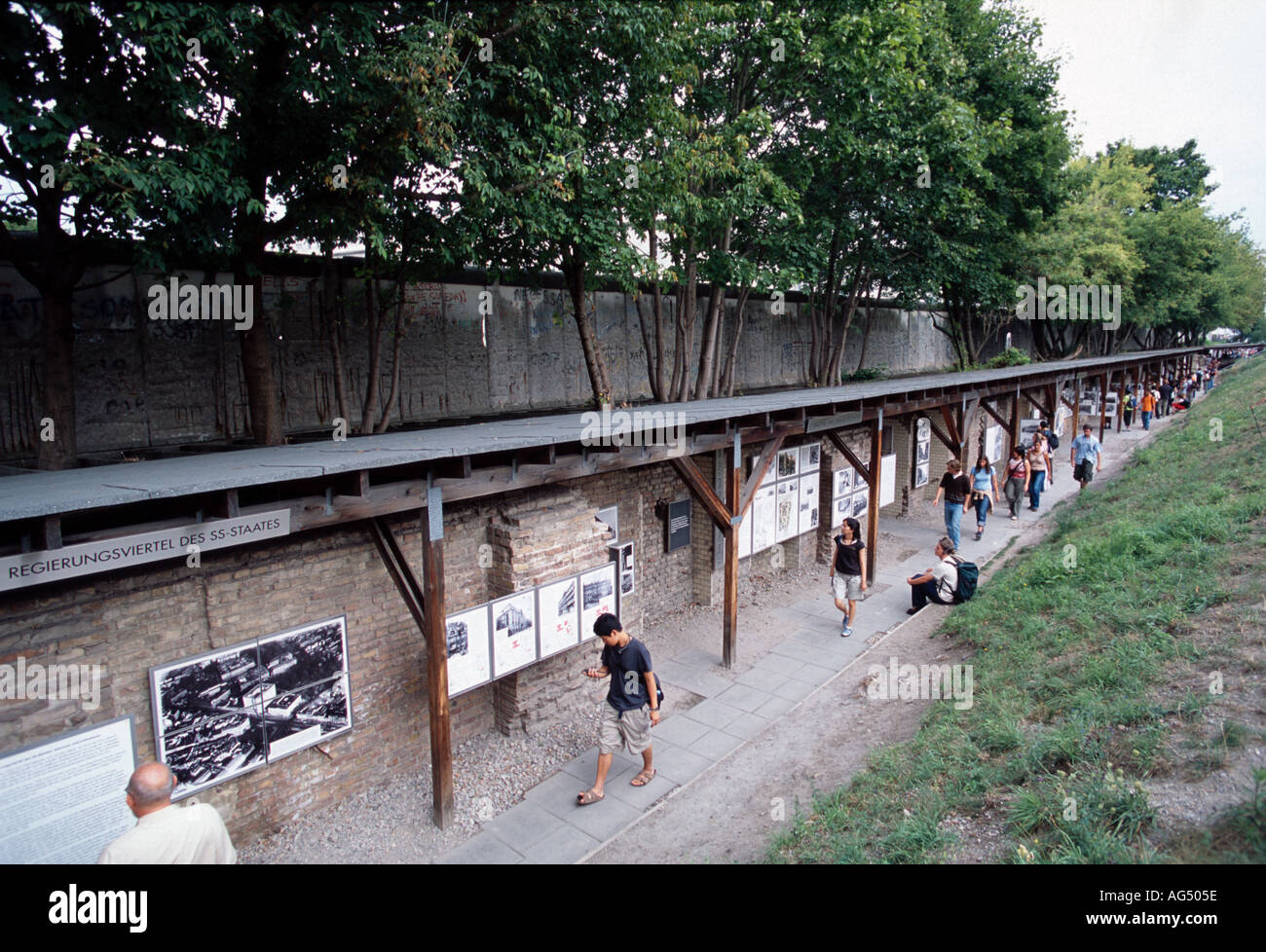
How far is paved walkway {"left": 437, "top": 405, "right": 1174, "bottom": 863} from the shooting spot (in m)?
5.90

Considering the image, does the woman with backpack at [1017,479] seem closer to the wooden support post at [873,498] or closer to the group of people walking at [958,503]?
the group of people walking at [958,503]

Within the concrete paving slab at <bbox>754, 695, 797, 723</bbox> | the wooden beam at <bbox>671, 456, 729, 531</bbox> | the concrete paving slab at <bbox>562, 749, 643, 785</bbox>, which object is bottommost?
the concrete paving slab at <bbox>562, 749, 643, 785</bbox>

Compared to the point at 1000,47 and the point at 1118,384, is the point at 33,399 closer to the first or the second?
the point at 1000,47

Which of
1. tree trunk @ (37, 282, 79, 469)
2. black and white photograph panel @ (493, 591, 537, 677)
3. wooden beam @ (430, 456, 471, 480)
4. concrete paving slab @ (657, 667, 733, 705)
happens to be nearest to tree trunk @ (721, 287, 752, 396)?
concrete paving slab @ (657, 667, 733, 705)

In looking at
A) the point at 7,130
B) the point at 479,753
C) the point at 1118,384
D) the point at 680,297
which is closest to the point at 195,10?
the point at 7,130

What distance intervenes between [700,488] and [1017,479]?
29.8ft

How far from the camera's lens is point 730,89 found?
12.3m

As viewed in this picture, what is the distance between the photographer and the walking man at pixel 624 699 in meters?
6.13

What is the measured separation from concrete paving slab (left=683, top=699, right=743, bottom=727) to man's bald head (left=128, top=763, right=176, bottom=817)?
17.8ft

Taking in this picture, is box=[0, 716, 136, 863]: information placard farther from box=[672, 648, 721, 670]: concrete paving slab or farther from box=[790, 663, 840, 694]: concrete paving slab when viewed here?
box=[790, 663, 840, 694]: concrete paving slab

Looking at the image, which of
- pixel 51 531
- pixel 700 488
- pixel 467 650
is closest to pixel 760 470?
pixel 700 488

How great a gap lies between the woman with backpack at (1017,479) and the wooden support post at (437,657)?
41.3ft

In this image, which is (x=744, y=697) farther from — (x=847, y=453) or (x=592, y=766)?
(x=847, y=453)

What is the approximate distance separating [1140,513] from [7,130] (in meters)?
13.3
